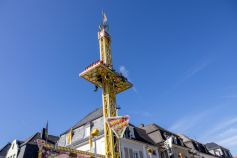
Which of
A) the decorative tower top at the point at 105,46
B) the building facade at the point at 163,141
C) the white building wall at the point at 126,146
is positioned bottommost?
the white building wall at the point at 126,146

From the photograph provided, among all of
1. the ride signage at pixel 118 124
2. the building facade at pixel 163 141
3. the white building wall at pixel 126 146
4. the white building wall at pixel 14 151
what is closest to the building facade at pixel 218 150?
the building facade at pixel 163 141

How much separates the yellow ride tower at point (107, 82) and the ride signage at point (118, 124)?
3.38 feet

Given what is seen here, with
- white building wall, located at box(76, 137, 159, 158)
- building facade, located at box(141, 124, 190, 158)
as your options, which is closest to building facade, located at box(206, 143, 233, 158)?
building facade, located at box(141, 124, 190, 158)

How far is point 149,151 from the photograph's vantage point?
34.7 meters

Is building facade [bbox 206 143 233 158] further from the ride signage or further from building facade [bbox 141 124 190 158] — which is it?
the ride signage

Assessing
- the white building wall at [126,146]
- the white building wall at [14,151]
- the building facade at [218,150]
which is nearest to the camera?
the white building wall at [126,146]

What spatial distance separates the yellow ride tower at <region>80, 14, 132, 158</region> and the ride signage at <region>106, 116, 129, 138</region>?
3.38 ft

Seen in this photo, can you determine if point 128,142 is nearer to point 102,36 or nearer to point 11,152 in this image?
point 102,36

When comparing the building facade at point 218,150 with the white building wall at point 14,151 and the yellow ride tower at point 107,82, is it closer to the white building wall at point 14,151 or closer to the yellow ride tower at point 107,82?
the yellow ride tower at point 107,82

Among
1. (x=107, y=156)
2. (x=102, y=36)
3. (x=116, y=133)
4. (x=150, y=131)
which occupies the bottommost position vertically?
(x=107, y=156)

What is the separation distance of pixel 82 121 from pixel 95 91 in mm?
8103

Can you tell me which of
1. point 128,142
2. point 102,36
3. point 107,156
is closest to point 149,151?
point 128,142

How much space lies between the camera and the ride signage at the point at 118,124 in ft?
85.9

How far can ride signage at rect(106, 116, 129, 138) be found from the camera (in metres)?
26.2
